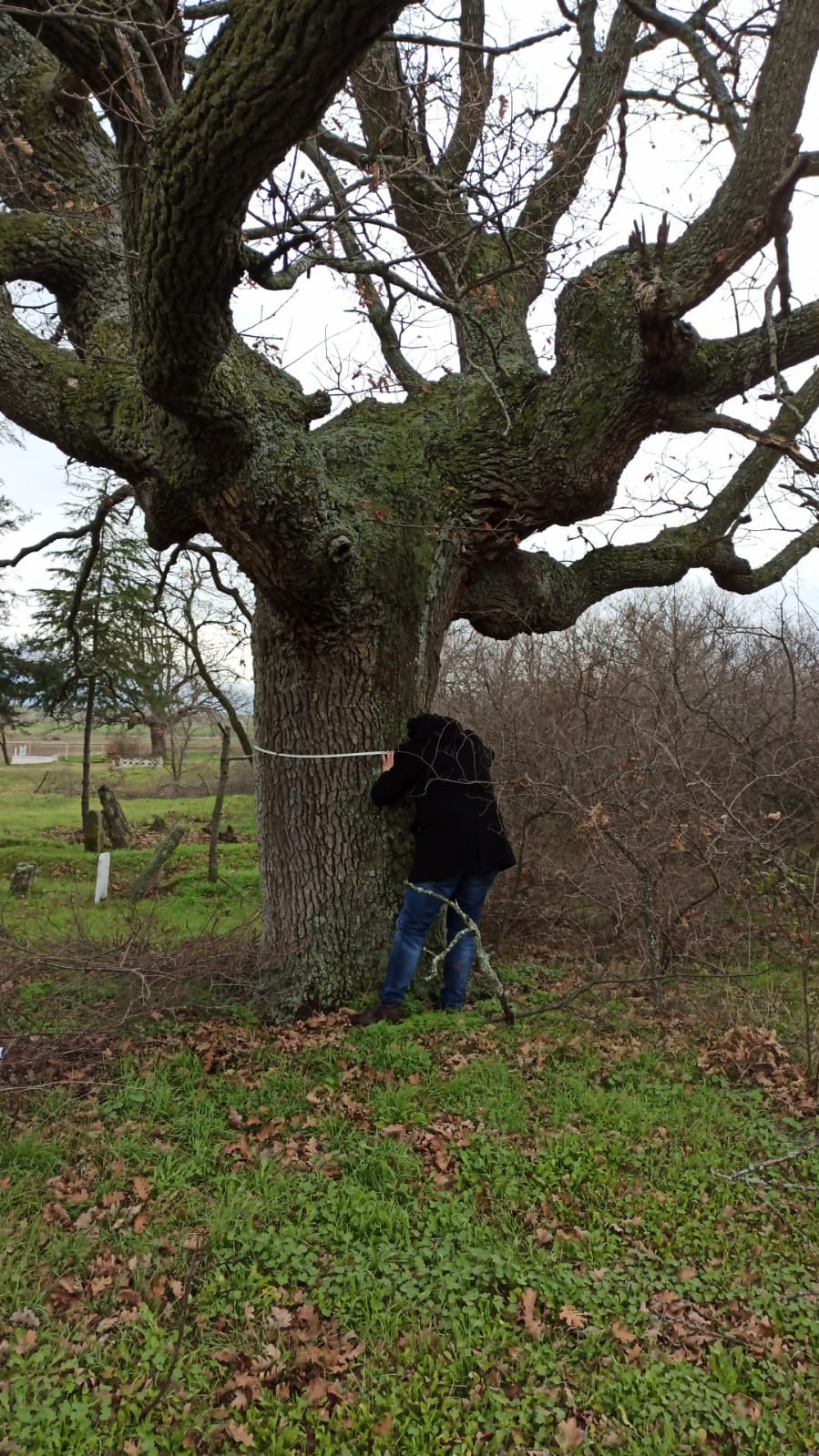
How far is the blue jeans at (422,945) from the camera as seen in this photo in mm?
4883

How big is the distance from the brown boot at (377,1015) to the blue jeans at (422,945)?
31 mm

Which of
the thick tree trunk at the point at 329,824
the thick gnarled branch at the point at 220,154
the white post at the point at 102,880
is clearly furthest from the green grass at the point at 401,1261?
the white post at the point at 102,880

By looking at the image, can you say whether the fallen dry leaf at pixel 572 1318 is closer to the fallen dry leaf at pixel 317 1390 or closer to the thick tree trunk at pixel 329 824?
the fallen dry leaf at pixel 317 1390

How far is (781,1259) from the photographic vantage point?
3084mm

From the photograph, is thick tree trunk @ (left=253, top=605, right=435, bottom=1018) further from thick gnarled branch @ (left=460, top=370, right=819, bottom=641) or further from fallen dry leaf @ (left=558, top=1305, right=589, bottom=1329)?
fallen dry leaf @ (left=558, top=1305, right=589, bottom=1329)

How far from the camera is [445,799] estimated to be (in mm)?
5012

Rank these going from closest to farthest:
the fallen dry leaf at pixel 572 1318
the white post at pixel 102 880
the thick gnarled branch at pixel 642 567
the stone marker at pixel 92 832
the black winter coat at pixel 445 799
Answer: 1. the fallen dry leaf at pixel 572 1318
2. the black winter coat at pixel 445 799
3. the thick gnarled branch at pixel 642 567
4. the white post at pixel 102 880
5. the stone marker at pixel 92 832

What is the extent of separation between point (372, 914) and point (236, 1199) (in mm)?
2017

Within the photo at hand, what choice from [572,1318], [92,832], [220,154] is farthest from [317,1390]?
[92,832]

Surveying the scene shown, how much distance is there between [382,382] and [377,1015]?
4242mm

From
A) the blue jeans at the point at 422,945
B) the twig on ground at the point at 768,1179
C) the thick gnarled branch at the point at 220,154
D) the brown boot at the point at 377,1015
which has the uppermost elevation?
the thick gnarled branch at the point at 220,154

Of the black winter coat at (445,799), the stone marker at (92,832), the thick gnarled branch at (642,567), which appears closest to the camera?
the black winter coat at (445,799)

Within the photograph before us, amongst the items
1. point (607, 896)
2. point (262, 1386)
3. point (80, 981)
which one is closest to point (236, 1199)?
point (262, 1386)

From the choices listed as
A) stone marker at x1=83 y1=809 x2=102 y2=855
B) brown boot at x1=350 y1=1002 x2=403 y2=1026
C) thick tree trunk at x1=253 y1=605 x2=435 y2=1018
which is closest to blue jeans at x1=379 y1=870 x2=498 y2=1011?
brown boot at x1=350 y1=1002 x2=403 y2=1026
